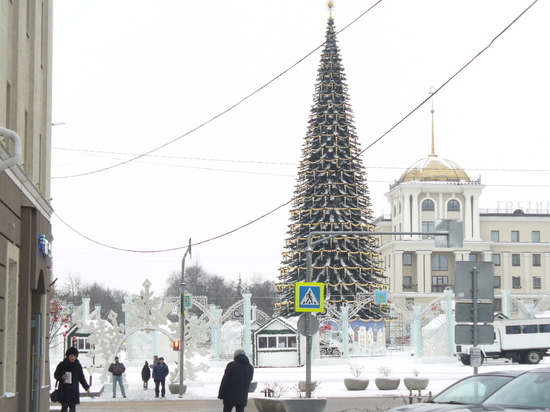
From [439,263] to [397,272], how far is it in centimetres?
509

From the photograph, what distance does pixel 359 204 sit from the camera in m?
65.3

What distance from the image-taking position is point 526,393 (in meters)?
13.1

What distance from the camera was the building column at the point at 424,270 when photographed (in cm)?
10619

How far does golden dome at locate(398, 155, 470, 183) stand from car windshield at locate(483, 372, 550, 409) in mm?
90931

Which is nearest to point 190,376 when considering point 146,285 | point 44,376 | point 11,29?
point 146,285

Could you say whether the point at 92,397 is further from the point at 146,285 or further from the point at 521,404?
the point at 521,404

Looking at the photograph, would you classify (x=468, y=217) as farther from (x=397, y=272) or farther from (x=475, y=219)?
(x=397, y=272)

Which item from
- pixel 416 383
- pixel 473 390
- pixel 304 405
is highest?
pixel 473 390

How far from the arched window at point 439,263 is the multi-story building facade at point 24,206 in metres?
87.0

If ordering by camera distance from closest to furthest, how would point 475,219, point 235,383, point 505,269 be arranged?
point 235,383, point 475,219, point 505,269

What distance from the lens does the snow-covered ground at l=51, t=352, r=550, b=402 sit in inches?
1405

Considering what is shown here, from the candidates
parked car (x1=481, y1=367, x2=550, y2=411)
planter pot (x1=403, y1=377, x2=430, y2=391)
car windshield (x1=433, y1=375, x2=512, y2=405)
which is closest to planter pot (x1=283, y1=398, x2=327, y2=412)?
car windshield (x1=433, y1=375, x2=512, y2=405)

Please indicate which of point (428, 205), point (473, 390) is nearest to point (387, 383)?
point (473, 390)

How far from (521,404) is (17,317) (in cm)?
1075
